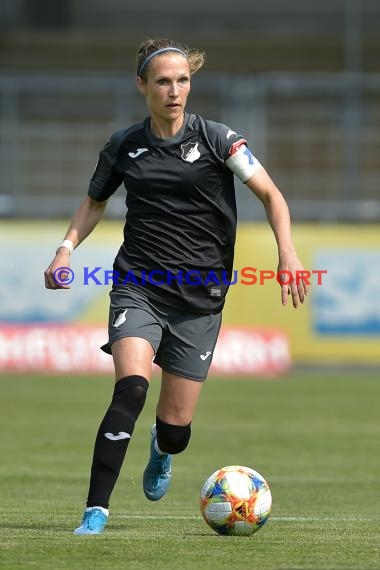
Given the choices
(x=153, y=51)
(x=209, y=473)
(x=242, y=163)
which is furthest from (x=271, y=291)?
(x=153, y=51)

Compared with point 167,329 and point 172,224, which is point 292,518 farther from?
point 172,224

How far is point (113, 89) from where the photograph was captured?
74.2ft

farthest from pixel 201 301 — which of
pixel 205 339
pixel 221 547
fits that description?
pixel 221 547

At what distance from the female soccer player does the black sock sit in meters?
0.11

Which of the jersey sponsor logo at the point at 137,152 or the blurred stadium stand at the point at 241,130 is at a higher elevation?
the jersey sponsor logo at the point at 137,152

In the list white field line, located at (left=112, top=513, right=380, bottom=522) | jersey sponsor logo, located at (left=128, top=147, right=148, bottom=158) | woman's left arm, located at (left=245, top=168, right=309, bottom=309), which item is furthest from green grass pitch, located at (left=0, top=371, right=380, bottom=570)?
jersey sponsor logo, located at (left=128, top=147, right=148, bottom=158)

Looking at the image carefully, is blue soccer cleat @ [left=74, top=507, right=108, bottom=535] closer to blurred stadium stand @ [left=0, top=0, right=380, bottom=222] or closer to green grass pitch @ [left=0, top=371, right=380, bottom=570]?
green grass pitch @ [left=0, top=371, right=380, bottom=570]

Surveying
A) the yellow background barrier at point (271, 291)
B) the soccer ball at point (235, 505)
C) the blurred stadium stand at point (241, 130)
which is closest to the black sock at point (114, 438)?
the soccer ball at point (235, 505)

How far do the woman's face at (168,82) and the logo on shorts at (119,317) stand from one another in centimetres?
105

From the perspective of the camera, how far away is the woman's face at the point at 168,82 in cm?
691

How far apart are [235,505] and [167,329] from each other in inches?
40.9

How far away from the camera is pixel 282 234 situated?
6.80 meters

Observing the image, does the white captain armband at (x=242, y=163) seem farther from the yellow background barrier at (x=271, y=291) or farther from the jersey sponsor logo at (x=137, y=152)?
the yellow background barrier at (x=271, y=291)

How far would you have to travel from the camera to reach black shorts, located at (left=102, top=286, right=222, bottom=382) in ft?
22.6
